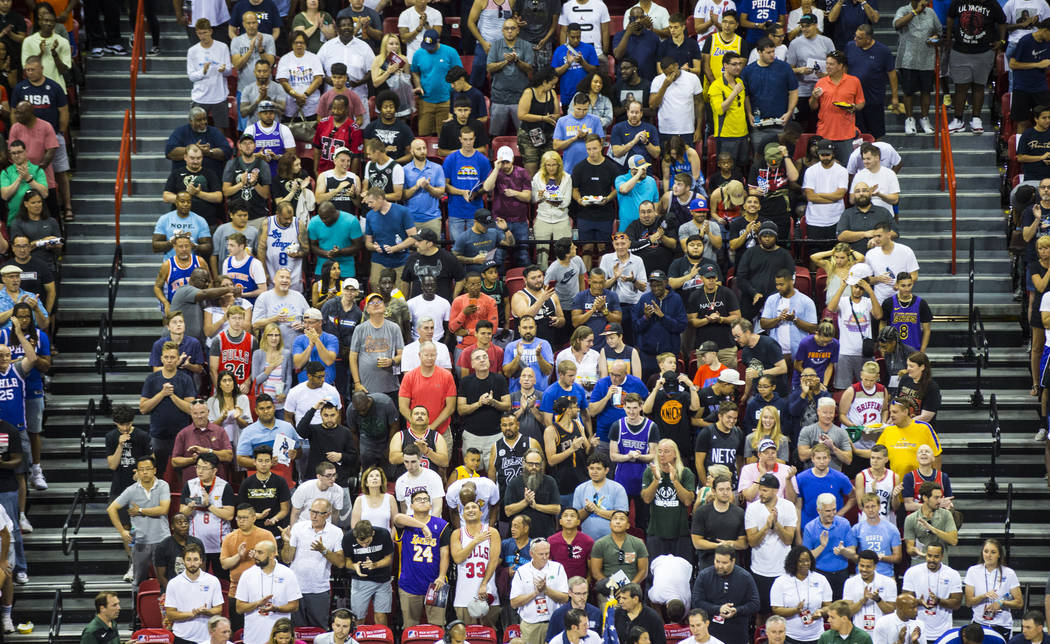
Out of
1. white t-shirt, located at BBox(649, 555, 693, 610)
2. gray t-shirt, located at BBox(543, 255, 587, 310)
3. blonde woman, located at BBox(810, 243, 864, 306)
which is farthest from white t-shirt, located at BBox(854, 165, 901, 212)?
white t-shirt, located at BBox(649, 555, 693, 610)

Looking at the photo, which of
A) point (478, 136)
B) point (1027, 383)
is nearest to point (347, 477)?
point (478, 136)

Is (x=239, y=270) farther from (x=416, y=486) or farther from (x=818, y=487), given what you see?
(x=818, y=487)

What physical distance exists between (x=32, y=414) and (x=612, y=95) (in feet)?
26.8

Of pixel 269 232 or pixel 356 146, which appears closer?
pixel 269 232

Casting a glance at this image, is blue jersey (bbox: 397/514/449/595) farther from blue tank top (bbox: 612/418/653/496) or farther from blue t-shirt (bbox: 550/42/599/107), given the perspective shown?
blue t-shirt (bbox: 550/42/599/107)

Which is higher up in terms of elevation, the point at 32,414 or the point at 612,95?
the point at 612,95

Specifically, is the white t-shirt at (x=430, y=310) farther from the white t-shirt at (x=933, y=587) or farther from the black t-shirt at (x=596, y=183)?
the white t-shirt at (x=933, y=587)

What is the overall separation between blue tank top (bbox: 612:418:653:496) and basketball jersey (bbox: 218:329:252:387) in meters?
4.17

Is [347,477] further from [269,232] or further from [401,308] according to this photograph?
[269,232]

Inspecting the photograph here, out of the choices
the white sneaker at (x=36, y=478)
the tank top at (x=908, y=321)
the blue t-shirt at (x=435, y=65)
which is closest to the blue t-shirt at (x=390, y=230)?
the blue t-shirt at (x=435, y=65)

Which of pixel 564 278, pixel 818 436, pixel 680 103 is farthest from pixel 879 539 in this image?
pixel 680 103

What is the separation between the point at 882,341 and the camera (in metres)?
18.4

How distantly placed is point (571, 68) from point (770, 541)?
7.40 metres

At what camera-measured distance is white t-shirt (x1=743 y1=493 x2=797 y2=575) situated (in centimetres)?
1667
